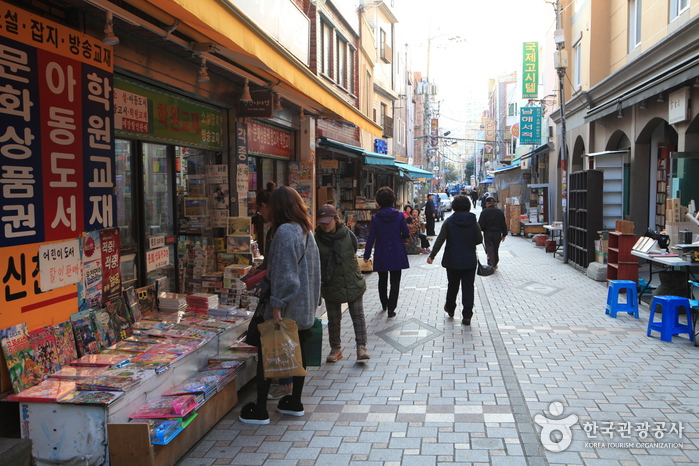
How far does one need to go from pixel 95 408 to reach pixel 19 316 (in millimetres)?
955

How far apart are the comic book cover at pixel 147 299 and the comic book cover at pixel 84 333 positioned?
1000 mm

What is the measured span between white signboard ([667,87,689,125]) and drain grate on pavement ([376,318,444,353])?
6.57 m

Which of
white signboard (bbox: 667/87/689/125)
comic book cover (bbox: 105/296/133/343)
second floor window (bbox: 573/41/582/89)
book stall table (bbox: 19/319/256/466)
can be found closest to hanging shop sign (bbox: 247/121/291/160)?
comic book cover (bbox: 105/296/133/343)

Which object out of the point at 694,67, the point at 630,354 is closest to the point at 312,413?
the point at 630,354

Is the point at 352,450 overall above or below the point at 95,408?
below

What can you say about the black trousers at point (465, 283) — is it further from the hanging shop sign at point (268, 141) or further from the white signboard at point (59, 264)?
the white signboard at point (59, 264)

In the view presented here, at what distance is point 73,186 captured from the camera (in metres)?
4.52

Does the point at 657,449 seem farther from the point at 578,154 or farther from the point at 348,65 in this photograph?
the point at 578,154

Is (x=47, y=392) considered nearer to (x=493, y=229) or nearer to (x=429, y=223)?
(x=493, y=229)

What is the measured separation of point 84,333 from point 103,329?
9.6 inches

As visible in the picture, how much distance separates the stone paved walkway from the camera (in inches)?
158

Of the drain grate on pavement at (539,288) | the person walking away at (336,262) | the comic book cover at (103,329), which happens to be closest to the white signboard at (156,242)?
Answer: the comic book cover at (103,329)

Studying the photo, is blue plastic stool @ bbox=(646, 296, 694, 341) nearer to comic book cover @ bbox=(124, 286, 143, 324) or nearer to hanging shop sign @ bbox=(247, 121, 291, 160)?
comic book cover @ bbox=(124, 286, 143, 324)

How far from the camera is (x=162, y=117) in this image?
253 inches
